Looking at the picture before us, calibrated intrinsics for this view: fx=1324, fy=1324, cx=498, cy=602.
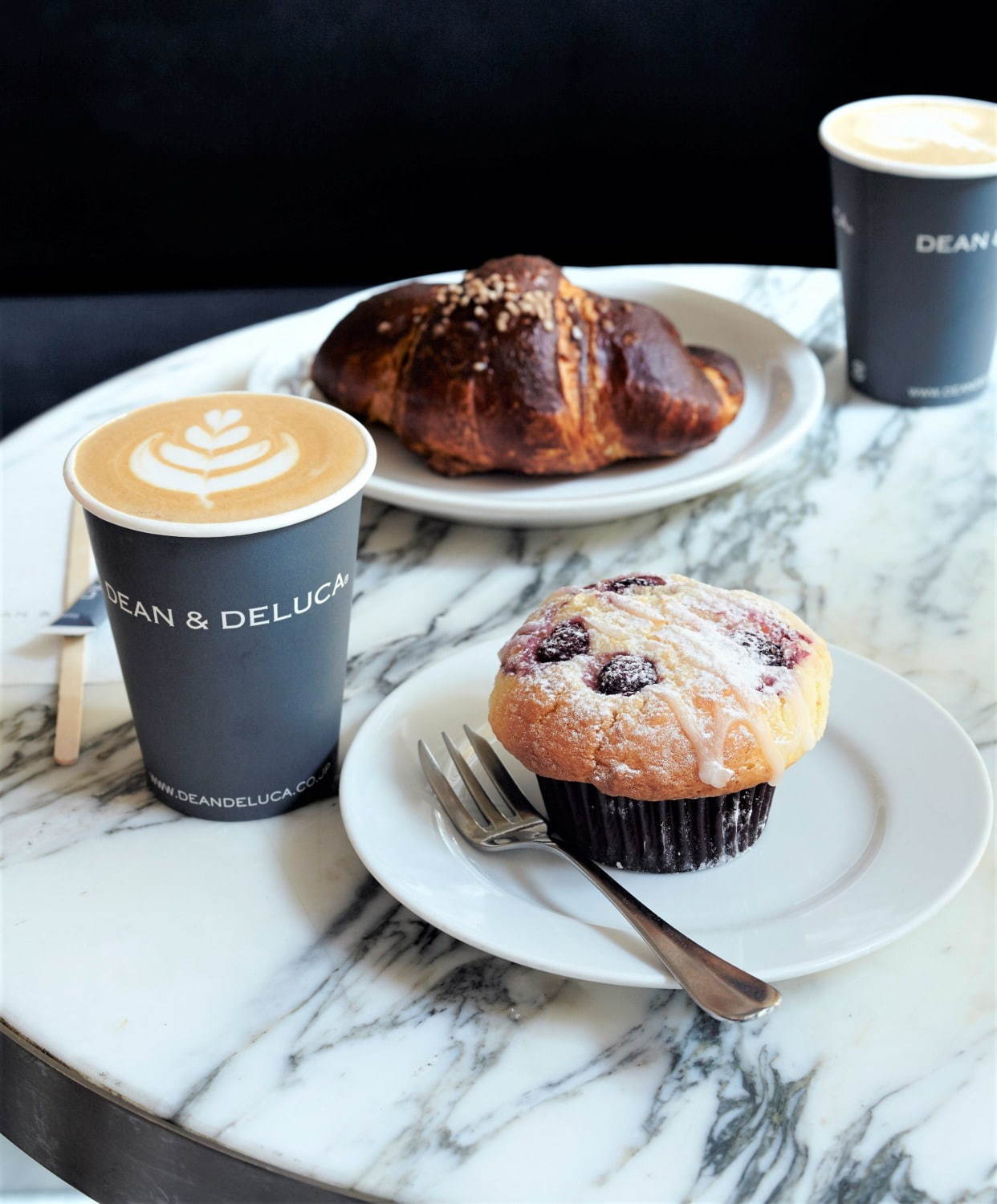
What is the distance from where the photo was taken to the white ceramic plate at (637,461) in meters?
1.13

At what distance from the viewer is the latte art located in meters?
0.73

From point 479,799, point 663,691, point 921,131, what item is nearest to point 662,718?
point 663,691

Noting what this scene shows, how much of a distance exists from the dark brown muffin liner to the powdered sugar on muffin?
0.02 metres

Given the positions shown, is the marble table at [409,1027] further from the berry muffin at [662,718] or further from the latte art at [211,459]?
the latte art at [211,459]

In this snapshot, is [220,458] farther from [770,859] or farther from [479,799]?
[770,859]

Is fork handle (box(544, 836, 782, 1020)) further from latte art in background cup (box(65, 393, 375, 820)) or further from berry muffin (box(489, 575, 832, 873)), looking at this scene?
latte art in background cup (box(65, 393, 375, 820))

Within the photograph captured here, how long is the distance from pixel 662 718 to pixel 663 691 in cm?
2

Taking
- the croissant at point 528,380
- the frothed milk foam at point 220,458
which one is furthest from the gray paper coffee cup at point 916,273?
the frothed milk foam at point 220,458

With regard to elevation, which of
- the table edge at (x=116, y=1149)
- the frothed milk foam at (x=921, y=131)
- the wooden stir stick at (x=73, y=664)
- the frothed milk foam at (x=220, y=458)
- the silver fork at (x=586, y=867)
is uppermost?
the frothed milk foam at (x=220, y=458)

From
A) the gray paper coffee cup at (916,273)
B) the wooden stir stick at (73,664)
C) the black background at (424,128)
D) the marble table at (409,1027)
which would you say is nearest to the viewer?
the marble table at (409,1027)

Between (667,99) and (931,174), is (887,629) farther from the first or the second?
(667,99)

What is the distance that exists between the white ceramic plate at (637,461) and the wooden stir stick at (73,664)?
0.25m

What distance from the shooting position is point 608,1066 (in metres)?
0.66

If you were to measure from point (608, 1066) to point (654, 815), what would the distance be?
138mm
